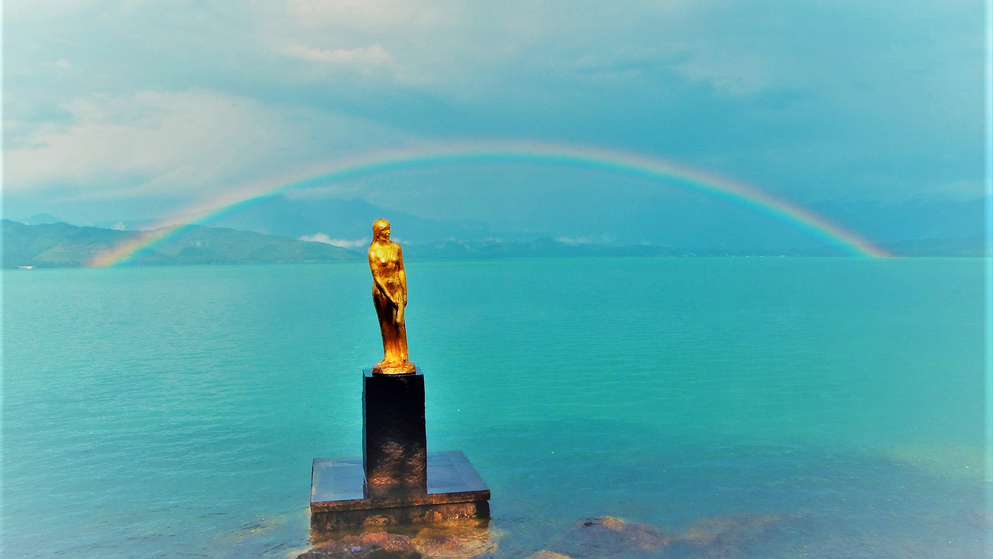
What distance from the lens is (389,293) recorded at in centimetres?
Result: 1500

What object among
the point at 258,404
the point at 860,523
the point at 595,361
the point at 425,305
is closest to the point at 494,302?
the point at 425,305

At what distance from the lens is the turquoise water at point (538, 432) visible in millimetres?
15711

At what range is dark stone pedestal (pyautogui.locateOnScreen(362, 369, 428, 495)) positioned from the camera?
1504cm

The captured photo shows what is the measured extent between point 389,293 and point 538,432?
34.6 ft

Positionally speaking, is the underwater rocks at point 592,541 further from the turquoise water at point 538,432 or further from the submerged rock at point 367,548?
the turquoise water at point 538,432

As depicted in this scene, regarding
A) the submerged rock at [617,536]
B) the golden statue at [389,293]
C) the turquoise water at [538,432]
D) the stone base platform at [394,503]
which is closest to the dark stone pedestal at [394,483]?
the stone base platform at [394,503]

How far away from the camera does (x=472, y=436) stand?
23.5 meters

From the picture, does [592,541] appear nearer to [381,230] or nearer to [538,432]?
[381,230]

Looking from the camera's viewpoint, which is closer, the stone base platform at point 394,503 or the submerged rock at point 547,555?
the submerged rock at point 547,555

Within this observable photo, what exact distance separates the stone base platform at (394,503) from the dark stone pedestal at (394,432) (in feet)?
1.19

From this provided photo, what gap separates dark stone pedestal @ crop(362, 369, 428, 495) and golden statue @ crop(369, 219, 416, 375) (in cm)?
31

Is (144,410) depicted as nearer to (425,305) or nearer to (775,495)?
(775,495)

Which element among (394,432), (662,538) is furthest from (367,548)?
(662,538)

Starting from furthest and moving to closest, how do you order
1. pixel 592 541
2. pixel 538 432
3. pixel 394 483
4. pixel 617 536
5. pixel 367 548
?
pixel 538 432 → pixel 394 483 → pixel 617 536 → pixel 592 541 → pixel 367 548
